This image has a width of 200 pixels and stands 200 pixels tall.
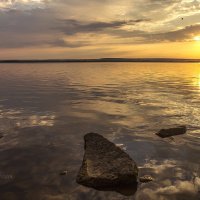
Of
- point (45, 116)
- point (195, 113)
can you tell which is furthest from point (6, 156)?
point (195, 113)

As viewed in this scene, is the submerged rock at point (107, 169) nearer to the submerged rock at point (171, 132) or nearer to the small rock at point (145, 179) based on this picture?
the small rock at point (145, 179)

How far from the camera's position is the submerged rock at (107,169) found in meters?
11.4

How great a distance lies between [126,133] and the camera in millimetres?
18781

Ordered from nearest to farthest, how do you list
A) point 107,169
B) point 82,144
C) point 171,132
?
point 107,169, point 82,144, point 171,132

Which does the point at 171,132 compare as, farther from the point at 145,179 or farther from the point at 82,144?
the point at 145,179

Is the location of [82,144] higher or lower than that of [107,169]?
lower

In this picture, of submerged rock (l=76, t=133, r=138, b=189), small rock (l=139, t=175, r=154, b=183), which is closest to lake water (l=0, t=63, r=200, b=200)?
small rock (l=139, t=175, r=154, b=183)

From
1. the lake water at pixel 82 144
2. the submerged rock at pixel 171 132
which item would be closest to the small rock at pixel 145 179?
the lake water at pixel 82 144

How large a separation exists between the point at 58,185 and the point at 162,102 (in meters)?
21.2

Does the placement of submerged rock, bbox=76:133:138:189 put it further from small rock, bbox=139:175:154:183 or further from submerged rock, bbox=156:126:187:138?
submerged rock, bbox=156:126:187:138

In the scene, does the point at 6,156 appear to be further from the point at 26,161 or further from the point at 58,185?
the point at 58,185

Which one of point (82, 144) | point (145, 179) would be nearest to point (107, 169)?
point (145, 179)

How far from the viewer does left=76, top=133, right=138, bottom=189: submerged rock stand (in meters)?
11.4

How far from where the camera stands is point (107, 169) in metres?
11.9
